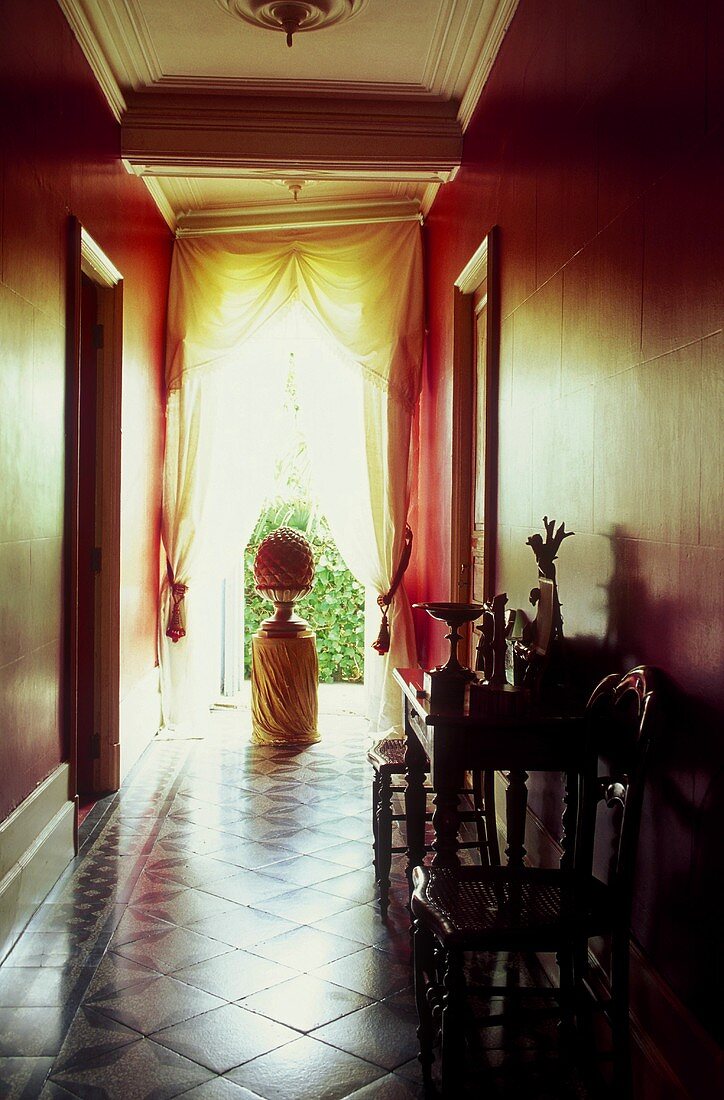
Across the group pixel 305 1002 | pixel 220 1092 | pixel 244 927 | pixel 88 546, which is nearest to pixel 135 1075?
pixel 220 1092

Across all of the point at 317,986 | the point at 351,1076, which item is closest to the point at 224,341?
the point at 317,986

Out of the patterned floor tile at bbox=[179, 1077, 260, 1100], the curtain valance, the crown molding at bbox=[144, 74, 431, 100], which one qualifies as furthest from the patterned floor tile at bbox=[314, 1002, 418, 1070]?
the curtain valance

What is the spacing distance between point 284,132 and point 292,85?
226mm

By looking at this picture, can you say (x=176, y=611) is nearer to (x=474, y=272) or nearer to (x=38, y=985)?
(x=474, y=272)

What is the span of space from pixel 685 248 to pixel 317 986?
86.9 inches

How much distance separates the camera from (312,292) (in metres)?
6.58

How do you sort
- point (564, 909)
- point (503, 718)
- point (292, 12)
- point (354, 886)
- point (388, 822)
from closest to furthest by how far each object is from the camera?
point (564, 909) < point (503, 718) < point (388, 822) < point (354, 886) < point (292, 12)

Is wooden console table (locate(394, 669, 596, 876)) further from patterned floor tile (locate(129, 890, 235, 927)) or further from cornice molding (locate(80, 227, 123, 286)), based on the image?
cornice molding (locate(80, 227, 123, 286))

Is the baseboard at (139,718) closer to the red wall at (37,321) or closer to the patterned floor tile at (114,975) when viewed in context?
the red wall at (37,321)

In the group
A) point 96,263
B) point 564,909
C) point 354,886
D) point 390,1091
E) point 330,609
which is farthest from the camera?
point 330,609

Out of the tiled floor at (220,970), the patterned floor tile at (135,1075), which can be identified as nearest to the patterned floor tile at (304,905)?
the tiled floor at (220,970)

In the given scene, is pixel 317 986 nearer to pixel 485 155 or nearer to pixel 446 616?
pixel 446 616

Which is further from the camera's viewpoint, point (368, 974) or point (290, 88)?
point (290, 88)

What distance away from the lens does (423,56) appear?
445 centimetres
